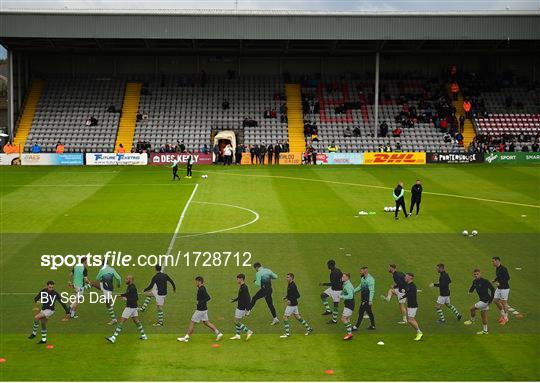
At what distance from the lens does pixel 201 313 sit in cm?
1931

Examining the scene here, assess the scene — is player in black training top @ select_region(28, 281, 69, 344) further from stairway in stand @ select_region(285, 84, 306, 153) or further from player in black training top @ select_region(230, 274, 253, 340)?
stairway in stand @ select_region(285, 84, 306, 153)

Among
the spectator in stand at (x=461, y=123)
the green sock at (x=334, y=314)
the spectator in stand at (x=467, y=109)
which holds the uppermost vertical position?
the spectator in stand at (x=467, y=109)

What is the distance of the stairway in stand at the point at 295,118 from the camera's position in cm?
6306

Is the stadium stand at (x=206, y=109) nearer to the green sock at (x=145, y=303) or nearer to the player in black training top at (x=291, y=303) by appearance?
the green sock at (x=145, y=303)

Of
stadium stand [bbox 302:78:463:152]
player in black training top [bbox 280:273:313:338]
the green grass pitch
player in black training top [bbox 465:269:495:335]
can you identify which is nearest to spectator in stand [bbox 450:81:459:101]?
stadium stand [bbox 302:78:463:152]

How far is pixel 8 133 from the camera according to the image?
2530 inches

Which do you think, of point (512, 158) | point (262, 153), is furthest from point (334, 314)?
point (512, 158)

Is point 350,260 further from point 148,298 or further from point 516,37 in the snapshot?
point 516,37

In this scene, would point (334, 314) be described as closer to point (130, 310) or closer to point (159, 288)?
point (159, 288)

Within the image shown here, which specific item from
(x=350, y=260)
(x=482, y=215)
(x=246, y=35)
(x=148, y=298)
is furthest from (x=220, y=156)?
(x=148, y=298)

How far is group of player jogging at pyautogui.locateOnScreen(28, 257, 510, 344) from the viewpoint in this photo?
63.8ft

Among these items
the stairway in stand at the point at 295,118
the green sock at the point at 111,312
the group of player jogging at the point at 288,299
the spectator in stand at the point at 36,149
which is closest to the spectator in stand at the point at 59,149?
the spectator in stand at the point at 36,149

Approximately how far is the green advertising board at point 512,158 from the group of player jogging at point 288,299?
38.1 metres

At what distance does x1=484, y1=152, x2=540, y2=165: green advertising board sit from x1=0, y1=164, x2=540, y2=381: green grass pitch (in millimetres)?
3325
